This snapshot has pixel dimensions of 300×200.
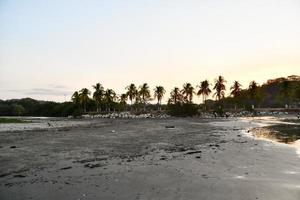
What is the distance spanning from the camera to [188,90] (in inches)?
5527

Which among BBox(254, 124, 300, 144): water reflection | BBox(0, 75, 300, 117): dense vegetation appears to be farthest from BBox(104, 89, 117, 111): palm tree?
BBox(254, 124, 300, 144): water reflection

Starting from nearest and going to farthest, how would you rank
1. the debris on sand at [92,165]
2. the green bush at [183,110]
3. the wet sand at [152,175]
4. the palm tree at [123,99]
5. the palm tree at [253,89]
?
the wet sand at [152,175], the debris on sand at [92,165], the green bush at [183,110], the palm tree at [253,89], the palm tree at [123,99]

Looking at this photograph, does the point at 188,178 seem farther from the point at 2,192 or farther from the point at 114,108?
the point at 114,108

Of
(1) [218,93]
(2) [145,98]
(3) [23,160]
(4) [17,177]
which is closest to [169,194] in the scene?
(4) [17,177]

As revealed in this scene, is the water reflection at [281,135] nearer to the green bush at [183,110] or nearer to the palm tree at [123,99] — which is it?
the green bush at [183,110]

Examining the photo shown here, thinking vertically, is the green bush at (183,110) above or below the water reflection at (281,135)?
above

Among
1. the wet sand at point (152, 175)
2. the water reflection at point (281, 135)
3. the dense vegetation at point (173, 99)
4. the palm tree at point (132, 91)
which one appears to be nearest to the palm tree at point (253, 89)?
the dense vegetation at point (173, 99)

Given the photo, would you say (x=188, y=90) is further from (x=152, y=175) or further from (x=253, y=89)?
(x=152, y=175)

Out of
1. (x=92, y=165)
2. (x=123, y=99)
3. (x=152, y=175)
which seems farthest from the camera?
(x=123, y=99)

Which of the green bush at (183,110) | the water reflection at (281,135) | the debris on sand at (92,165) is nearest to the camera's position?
the debris on sand at (92,165)

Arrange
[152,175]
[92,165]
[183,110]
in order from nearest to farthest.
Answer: [152,175] → [92,165] → [183,110]

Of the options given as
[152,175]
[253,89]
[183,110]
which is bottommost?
[152,175]

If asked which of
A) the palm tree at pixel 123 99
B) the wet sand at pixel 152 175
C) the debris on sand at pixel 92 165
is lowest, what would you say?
the wet sand at pixel 152 175

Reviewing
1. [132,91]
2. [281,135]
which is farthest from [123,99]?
[281,135]
